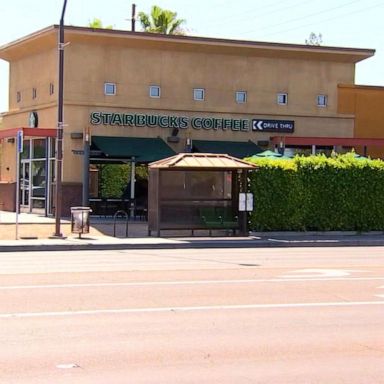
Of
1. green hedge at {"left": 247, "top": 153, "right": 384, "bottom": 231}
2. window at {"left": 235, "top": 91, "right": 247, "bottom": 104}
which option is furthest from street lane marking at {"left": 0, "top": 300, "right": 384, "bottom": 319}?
window at {"left": 235, "top": 91, "right": 247, "bottom": 104}

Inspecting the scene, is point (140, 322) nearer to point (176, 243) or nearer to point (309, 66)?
point (176, 243)

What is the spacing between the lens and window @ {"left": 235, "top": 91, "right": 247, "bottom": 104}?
34344mm

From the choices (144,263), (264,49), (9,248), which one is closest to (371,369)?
(144,263)

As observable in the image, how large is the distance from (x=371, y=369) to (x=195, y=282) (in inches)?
245

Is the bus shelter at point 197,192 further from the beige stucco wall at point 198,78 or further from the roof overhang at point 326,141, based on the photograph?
the beige stucco wall at point 198,78

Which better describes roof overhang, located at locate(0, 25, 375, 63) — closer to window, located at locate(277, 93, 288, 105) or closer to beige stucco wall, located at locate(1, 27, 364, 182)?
beige stucco wall, located at locate(1, 27, 364, 182)

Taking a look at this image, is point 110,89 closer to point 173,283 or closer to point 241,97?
point 241,97

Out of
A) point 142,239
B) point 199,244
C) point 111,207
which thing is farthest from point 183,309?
point 111,207

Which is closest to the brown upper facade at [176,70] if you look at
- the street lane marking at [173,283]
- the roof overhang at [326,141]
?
the roof overhang at [326,141]

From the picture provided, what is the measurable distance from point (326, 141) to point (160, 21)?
24.6 metres

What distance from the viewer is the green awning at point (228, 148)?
32.5 m

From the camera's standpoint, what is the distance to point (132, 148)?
31.1 meters

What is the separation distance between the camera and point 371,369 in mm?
7125

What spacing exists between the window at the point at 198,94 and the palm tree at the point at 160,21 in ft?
70.3
